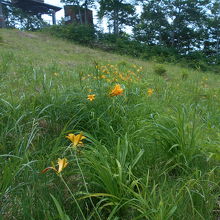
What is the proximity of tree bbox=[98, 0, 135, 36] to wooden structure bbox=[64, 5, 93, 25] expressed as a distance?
1545 millimetres

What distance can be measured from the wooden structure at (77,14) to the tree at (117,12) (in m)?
1.55

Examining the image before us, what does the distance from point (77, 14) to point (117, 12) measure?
11.9 feet

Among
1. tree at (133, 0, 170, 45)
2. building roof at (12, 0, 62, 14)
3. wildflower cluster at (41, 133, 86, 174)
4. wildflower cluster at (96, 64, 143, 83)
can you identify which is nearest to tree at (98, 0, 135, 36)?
tree at (133, 0, 170, 45)

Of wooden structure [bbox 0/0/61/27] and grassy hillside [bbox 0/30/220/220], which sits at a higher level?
wooden structure [bbox 0/0/61/27]

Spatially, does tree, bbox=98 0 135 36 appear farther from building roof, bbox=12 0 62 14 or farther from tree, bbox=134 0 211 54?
building roof, bbox=12 0 62 14

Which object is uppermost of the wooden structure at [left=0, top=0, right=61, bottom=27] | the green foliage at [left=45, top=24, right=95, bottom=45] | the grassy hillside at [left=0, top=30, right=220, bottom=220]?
the wooden structure at [left=0, top=0, right=61, bottom=27]

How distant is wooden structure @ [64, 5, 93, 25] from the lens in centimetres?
1833

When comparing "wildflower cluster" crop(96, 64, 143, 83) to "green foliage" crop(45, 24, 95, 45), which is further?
"green foliage" crop(45, 24, 95, 45)

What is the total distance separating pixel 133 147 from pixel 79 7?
62.2 ft

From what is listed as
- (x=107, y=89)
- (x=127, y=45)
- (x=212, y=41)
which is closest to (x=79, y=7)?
(x=127, y=45)

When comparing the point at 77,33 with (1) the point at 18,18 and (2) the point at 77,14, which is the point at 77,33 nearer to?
(2) the point at 77,14

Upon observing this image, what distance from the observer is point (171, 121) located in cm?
151

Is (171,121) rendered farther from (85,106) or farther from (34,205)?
(34,205)

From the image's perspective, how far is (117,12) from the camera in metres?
18.0
